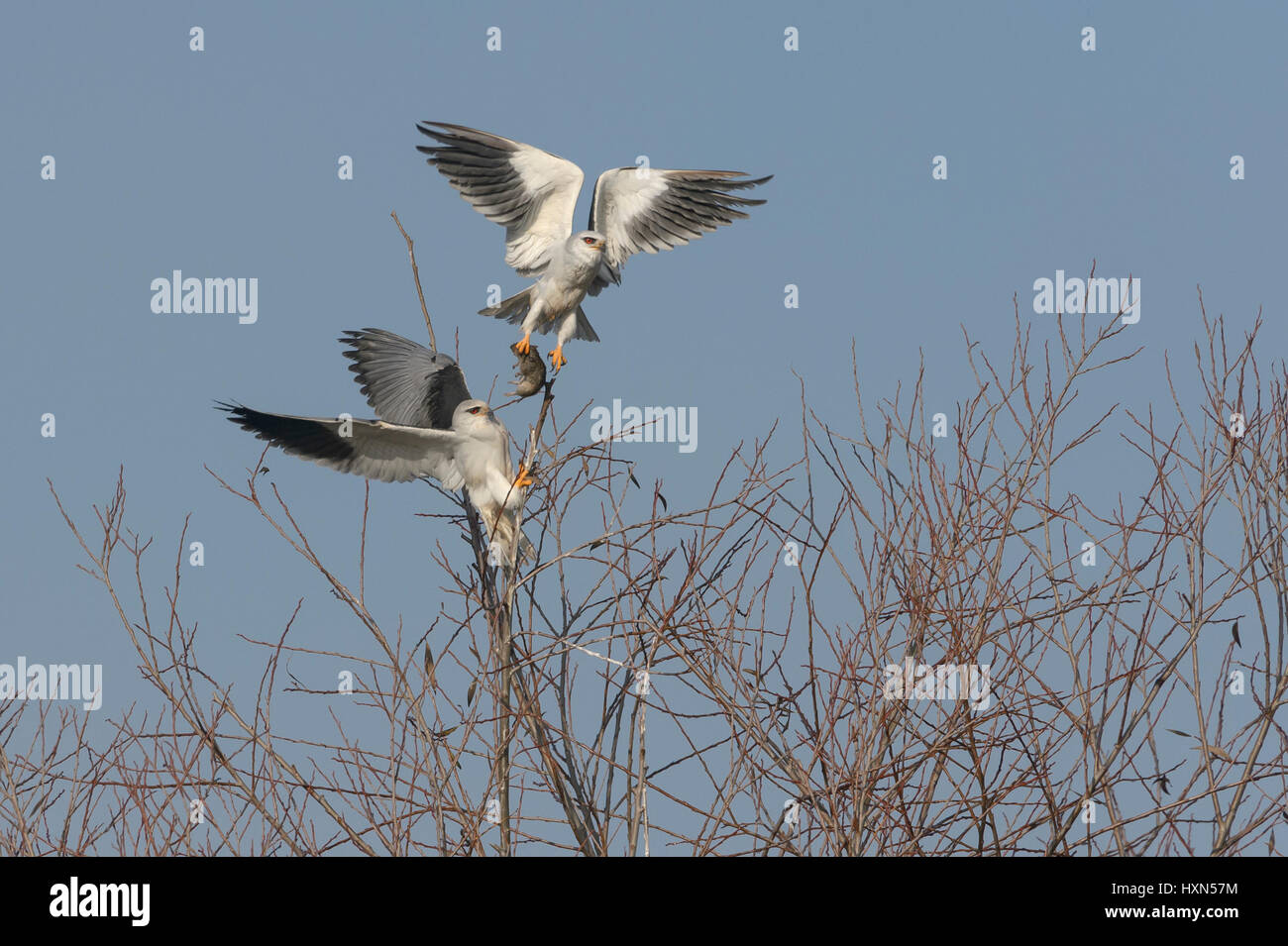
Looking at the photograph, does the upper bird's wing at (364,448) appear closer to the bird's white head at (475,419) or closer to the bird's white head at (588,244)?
the bird's white head at (475,419)

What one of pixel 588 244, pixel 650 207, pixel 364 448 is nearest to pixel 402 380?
pixel 364 448

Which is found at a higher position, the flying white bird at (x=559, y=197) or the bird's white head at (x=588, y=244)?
the flying white bird at (x=559, y=197)

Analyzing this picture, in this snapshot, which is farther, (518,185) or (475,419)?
(518,185)

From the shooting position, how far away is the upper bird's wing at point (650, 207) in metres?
7.76

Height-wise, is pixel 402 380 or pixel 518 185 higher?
pixel 518 185

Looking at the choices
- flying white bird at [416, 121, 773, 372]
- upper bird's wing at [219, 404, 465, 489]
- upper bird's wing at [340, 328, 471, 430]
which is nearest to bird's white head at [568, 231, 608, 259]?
flying white bird at [416, 121, 773, 372]

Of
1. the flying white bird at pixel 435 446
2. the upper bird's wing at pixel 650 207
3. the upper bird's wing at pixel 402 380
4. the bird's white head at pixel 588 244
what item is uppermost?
the upper bird's wing at pixel 650 207

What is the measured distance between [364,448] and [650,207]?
7.25ft

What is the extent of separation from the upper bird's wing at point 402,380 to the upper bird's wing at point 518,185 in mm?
890

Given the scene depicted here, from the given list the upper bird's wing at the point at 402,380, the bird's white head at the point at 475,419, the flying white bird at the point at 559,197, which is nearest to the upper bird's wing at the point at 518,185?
the flying white bird at the point at 559,197

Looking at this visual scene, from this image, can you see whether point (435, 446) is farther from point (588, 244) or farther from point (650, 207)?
point (650, 207)

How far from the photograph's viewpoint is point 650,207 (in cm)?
782
